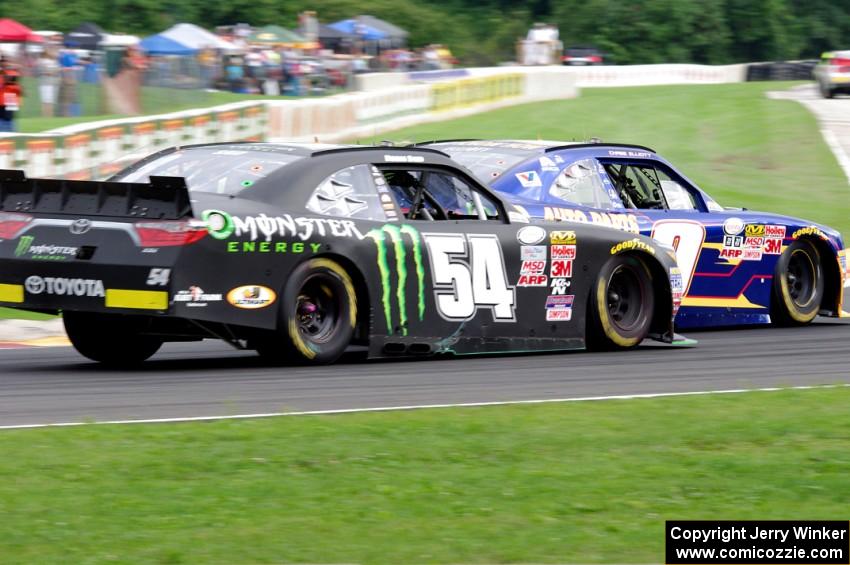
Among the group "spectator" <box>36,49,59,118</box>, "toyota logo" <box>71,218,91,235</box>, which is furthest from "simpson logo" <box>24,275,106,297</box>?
"spectator" <box>36,49,59,118</box>

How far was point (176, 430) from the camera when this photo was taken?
729cm

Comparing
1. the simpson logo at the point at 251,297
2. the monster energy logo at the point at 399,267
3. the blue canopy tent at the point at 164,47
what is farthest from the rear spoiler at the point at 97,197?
the blue canopy tent at the point at 164,47

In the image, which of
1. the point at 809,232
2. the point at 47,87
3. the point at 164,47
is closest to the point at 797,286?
the point at 809,232

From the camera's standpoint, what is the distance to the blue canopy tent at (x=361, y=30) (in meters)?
60.3

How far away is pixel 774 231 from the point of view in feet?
44.6

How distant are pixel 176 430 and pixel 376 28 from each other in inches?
2215

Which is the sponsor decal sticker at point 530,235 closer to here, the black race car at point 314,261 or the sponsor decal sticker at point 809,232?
the black race car at point 314,261

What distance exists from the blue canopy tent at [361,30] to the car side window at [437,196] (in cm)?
4997

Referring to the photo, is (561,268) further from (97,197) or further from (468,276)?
(97,197)

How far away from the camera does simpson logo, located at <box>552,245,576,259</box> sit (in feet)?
36.2

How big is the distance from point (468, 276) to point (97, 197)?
2.58m

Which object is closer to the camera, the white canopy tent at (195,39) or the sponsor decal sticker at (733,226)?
the sponsor decal sticker at (733,226)

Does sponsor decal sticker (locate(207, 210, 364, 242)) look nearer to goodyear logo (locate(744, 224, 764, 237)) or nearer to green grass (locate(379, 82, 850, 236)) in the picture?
goodyear logo (locate(744, 224, 764, 237))

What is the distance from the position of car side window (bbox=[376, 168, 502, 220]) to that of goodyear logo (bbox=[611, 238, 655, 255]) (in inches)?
39.1
